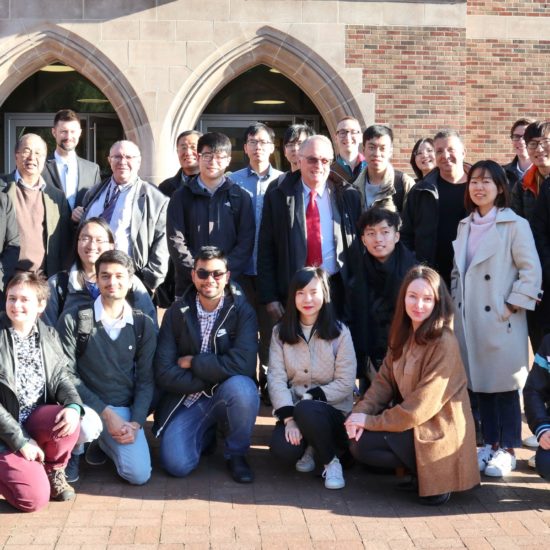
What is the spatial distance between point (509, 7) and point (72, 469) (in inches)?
383

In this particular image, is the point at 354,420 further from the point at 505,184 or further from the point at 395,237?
the point at 505,184

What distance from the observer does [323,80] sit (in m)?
12.0

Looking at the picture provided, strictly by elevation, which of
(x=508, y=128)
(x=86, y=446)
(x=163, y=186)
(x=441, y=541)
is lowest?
(x=441, y=541)

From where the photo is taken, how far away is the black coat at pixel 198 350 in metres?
5.41

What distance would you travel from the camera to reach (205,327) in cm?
552

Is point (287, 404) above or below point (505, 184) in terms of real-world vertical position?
below

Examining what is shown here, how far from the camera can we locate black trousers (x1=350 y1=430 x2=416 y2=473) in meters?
4.94

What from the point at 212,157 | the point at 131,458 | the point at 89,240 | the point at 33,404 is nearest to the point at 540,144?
the point at 212,157

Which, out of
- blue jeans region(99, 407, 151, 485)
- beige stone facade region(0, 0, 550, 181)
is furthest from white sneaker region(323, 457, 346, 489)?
beige stone facade region(0, 0, 550, 181)

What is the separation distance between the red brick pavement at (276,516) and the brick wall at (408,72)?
23.7ft

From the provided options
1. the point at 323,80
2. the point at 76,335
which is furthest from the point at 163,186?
the point at 323,80

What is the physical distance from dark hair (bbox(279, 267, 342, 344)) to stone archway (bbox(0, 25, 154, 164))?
266 inches

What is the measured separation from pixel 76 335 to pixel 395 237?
78.0 inches

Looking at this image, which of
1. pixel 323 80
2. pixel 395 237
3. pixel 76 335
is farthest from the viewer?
pixel 323 80
